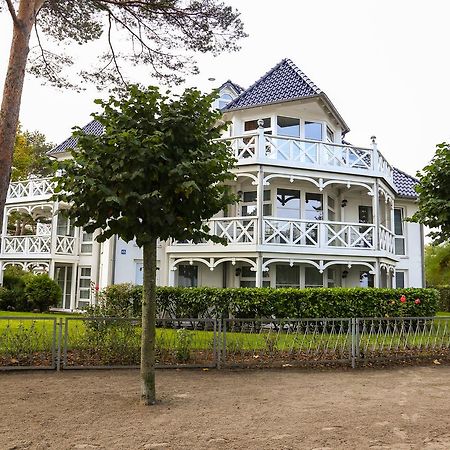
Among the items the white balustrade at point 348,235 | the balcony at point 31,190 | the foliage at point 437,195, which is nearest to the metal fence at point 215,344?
the foliage at point 437,195

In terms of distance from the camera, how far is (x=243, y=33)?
45.1ft

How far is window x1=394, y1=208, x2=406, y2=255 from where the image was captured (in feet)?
76.8

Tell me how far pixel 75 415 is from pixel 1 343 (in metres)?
4.25

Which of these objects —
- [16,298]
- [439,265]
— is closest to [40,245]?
[16,298]

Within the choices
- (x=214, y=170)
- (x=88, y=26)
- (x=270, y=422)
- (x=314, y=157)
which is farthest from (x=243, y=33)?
(x=270, y=422)

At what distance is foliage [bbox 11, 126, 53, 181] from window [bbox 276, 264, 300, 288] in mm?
19041

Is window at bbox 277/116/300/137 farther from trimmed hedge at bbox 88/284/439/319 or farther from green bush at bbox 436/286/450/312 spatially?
green bush at bbox 436/286/450/312

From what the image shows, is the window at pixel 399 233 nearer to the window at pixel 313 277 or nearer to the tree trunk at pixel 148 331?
the window at pixel 313 277

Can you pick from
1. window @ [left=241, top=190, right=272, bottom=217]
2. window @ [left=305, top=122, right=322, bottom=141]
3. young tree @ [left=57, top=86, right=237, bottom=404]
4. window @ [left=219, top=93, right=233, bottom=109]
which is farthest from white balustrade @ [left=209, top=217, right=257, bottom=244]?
young tree @ [left=57, top=86, right=237, bottom=404]

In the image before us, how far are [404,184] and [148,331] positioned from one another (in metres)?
20.4

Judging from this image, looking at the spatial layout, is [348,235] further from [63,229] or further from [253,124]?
[63,229]

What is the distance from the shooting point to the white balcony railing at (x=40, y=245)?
2414cm

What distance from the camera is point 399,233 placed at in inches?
927

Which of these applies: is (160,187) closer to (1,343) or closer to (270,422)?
(270,422)
